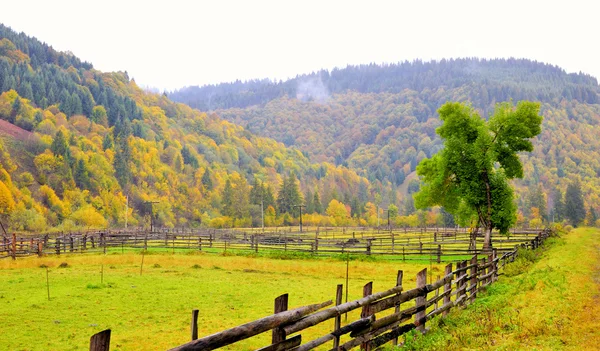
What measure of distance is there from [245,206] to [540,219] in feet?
274

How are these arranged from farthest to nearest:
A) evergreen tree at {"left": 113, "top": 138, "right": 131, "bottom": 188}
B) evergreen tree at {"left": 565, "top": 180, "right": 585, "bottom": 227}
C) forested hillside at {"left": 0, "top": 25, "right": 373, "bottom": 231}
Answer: evergreen tree at {"left": 113, "top": 138, "right": 131, "bottom": 188}, evergreen tree at {"left": 565, "top": 180, "right": 585, "bottom": 227}, forested hillside at {"left": 0, "top": 25, "right": 373, "bottom": 231}

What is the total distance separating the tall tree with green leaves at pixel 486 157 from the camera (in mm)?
36562

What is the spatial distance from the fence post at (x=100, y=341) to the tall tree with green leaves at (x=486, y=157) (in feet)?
114

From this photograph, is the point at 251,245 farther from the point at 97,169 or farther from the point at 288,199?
the point at 97,169

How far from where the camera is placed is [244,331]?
658 cm

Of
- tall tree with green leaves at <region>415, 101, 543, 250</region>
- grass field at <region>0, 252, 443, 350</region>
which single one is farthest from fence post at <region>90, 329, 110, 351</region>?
tall tree with green leaves at <region>415, 101, 543, 250</region>

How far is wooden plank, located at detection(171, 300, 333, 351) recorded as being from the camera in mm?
5832

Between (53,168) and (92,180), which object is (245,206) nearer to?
(92,180)

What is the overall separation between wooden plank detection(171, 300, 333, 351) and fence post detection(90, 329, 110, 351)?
719 millimetres

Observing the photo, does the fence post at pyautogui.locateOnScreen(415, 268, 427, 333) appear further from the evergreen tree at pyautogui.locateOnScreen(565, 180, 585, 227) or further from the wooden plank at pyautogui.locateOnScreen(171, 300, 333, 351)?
the evergreen tree at pyautogui.locateOnScreen(565, 180, 585, 227)

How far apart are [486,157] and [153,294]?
25.5 metres

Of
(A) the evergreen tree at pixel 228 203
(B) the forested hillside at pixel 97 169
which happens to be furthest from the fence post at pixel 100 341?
(A) the evergreen tree at pixel 228 203

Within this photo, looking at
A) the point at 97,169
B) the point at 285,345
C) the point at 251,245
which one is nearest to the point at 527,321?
the point at 285,345

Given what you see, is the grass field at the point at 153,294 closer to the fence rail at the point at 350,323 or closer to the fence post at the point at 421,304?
the fence post at the point at 421,304
